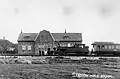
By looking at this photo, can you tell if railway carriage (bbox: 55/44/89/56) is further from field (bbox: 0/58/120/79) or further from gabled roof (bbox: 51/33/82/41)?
gabled roof (bbox: 51/33/82/41)

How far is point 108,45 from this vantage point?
48500 millimetres

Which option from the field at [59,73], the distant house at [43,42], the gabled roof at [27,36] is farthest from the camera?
the gabled roof at [27,36]

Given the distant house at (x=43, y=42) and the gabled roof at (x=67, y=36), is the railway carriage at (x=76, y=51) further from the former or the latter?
the gabled roof at (x=67, y=36)

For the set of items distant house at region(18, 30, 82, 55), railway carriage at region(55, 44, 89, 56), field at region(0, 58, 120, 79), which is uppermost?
distant house at region(18, 30, 82, 55)

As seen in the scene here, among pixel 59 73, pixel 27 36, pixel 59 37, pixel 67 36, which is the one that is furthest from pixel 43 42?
pixel 59 73

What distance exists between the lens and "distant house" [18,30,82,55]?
207 feet

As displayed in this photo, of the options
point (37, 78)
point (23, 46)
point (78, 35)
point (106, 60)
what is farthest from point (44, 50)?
point (37, 78)

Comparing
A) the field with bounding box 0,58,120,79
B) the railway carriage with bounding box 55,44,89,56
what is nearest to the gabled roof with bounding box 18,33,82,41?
the railway carriage with bounding box 55,44,89,56

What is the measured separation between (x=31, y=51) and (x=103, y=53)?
30758 mm

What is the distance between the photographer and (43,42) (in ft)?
208

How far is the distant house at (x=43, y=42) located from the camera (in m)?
63.2

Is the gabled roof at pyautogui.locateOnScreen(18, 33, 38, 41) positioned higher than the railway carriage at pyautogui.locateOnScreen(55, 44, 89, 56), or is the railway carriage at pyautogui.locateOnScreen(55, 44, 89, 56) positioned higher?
the gabled roof at pyautogui.locateOnScreen(18, 33, 38, 41)

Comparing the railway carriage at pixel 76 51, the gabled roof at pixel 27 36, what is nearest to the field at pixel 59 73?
the railway carriage at pixel 76 51

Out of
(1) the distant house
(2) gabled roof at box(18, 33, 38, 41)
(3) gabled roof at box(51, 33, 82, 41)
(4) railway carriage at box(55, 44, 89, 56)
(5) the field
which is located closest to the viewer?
(5) the field
